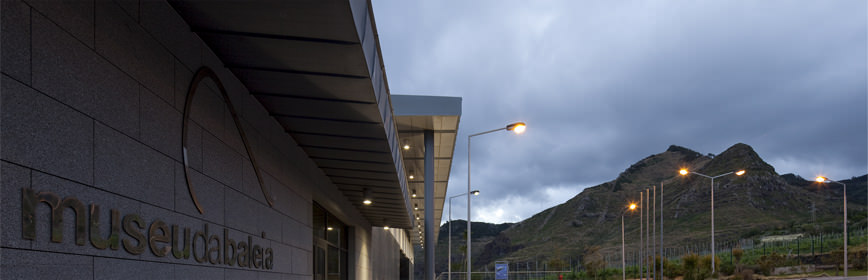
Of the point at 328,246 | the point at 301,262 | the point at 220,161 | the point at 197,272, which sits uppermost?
the point at 220,161

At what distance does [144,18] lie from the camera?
4.83 m

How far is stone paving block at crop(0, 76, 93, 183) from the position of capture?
136 inches

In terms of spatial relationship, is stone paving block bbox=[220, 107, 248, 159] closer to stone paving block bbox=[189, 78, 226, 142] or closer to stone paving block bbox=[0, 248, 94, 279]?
stone paving block bbox=[189, 78, 226, 142]

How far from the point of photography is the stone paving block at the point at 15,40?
3.41 metres

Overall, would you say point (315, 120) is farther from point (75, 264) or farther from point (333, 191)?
point (333, 191)

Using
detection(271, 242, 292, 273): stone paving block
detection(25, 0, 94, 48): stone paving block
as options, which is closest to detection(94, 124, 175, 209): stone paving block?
detection(25, 0, 94, 48): stone paving block

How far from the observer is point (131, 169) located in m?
4.66

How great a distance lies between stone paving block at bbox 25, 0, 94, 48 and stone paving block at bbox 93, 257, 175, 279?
4.37 feet

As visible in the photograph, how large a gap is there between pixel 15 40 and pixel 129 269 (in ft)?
5.81

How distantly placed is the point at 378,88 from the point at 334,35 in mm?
1753

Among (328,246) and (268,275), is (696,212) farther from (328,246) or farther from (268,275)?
(268,275)

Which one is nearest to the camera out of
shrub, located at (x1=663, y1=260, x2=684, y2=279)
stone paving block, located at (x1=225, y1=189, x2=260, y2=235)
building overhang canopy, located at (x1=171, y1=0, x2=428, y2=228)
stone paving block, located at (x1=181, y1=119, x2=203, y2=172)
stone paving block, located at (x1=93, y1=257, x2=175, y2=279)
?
stone paving block, located at (x1=93, y1=257, x2=175, y2=279)

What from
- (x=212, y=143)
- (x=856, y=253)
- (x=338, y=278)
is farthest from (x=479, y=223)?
(x=212, y=143)

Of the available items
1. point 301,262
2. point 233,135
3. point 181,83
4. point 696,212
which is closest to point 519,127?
point 301,262
